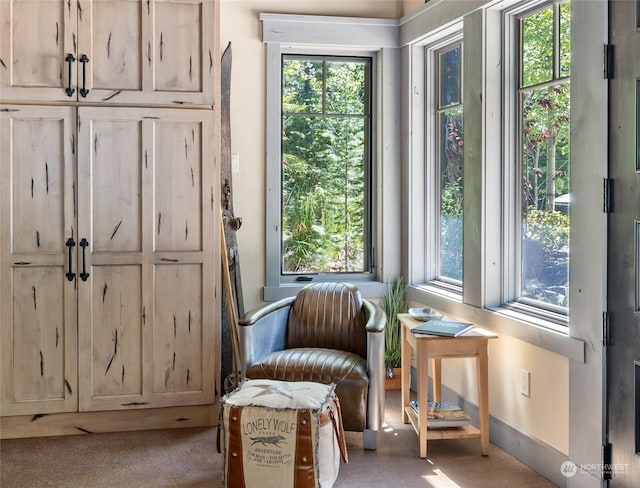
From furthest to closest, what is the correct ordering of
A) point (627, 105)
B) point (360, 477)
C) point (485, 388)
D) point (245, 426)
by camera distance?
1. point (485, 388)
2. point (360, 477)
3. point (245, 426)
4. point (627, 105)

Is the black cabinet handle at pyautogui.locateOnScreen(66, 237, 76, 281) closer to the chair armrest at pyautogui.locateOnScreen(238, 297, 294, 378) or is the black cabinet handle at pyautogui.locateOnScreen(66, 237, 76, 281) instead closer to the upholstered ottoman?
the chair armrest at pyautogui.locateOnScreen(238, 297, 294, 378)

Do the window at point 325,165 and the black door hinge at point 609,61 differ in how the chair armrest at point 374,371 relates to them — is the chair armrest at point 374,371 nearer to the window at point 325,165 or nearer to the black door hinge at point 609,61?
the window at point 325,165

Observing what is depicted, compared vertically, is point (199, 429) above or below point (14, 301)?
below

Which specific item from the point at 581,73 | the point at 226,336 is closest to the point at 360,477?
the point at 226,336

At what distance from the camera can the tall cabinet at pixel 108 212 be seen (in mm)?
3539

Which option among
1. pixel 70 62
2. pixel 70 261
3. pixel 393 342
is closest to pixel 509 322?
→ pixel 393 342

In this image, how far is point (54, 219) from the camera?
3578 millimetres

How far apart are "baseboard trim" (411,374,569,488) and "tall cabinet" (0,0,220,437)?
61.8 inches

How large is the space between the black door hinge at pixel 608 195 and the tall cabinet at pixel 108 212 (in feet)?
6.73

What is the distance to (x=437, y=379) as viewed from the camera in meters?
3.90

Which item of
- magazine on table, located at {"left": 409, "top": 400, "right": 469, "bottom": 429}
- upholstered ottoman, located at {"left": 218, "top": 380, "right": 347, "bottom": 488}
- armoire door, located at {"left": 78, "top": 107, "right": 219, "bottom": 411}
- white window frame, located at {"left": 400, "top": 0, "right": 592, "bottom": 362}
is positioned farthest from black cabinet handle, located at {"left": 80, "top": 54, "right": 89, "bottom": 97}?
magazine on table, located at {"left": 409, "top": 400, "right": 469, "bottom": 429}

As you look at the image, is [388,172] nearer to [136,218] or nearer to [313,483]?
[136,218]

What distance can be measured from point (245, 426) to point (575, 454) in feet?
4.67

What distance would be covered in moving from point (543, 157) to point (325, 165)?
1735mm
